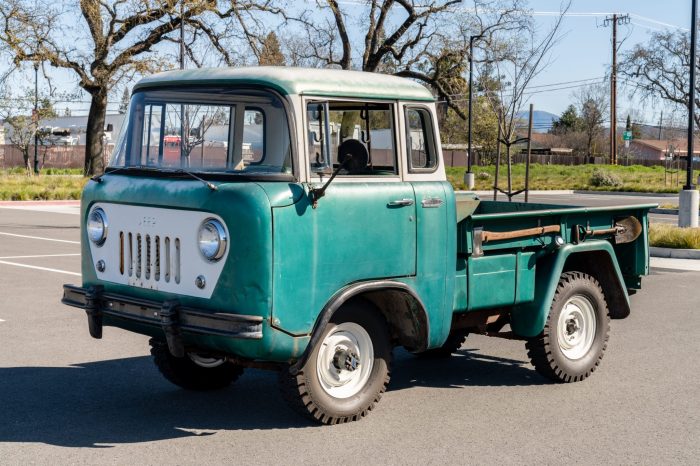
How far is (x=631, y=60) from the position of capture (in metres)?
74.8

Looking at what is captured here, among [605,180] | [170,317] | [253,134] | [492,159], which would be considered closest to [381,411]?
[170,317]

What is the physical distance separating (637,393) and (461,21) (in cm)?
3689

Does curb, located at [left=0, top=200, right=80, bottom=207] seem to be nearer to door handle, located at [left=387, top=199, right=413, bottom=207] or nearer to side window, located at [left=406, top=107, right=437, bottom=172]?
side window, located at [left=406, top=107, right=437, bottom=172]

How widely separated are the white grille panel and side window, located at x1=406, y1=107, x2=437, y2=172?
1.57 metres

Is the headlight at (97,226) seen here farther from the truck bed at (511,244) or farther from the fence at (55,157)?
the fence at (55,157)

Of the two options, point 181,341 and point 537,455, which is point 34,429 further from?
point 537,455

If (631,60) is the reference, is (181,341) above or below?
below

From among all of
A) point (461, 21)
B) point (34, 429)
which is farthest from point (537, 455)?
point (461, 21)

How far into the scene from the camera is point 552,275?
23.0ft

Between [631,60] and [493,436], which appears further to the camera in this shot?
[631,60]

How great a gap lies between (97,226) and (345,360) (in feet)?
6.07

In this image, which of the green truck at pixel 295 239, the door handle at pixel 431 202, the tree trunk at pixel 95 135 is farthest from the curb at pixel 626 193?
the door handle at pixel 431 202

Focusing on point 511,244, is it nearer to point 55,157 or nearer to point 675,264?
point 675,264

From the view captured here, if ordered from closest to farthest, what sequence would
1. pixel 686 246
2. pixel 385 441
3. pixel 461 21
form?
pixel 385 441 → pixel 686 246 → pixel 461 21
